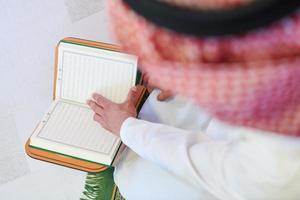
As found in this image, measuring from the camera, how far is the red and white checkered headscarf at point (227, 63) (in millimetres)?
419

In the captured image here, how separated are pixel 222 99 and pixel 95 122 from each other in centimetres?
63

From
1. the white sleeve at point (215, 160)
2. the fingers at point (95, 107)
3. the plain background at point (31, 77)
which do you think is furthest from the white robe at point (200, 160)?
the plain background at point (31, 77)

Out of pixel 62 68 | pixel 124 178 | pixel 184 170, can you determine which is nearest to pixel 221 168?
pixel 184 170

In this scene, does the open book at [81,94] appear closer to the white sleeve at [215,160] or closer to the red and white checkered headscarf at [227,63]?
the white sleeve at [215,160]

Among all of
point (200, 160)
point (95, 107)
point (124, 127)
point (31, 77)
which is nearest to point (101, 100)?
point (95, 107)

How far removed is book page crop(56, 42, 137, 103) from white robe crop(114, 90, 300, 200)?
0.26 feet

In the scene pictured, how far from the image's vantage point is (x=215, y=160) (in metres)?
0.67

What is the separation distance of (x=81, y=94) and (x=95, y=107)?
8 cm

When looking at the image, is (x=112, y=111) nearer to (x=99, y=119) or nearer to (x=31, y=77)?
(x=99, y=119)

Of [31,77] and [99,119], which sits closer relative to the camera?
[99,119]

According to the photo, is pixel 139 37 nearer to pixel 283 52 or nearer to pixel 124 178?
pixel 283 52

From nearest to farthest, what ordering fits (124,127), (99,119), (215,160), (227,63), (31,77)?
(227,63) → (215,160) → (124,127) → (99,119) → (31,77)

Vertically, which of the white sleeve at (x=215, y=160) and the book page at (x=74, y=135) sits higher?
the white sleeve at (x=215, y=160)

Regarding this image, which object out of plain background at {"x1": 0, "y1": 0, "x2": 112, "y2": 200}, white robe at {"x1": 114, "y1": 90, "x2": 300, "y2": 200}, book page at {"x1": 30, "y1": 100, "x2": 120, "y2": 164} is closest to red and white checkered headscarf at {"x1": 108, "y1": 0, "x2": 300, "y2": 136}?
white robe at {"x1": 114, "y1": 90, "x2": 300, "y2": 200}
